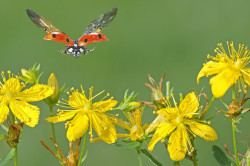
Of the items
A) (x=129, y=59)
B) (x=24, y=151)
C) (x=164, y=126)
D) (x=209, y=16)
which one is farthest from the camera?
(x=209, y=16)

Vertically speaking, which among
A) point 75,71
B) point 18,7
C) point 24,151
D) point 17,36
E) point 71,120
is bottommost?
point 24,151

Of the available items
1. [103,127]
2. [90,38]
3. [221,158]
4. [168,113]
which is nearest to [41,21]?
[90,38]

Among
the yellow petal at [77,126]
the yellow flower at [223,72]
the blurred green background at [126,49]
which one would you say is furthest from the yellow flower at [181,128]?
the blurred green background at [126,49]

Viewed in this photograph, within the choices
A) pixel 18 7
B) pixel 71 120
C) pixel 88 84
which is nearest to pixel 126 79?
pixel 88 84

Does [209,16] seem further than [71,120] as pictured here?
Yes

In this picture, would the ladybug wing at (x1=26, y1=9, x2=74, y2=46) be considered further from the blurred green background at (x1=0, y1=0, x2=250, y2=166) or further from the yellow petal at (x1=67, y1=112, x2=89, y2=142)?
the blurred green background at (x1=0, y1=0, x2=250, y2=166)

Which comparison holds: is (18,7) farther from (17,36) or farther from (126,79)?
(126,79)

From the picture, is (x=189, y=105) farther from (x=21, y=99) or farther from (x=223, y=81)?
(x=21, y=99)
